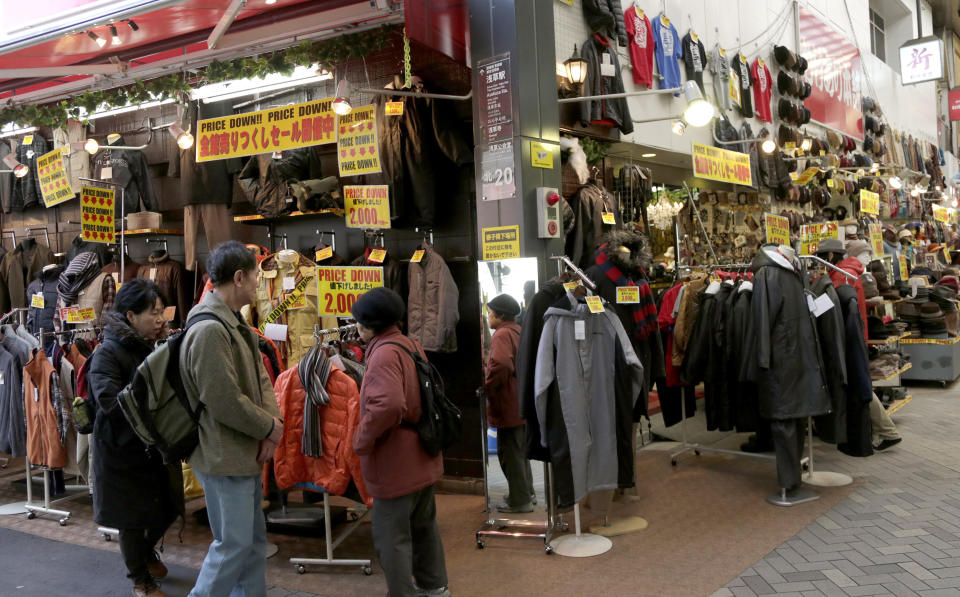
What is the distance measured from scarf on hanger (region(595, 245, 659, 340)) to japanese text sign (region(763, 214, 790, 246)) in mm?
2362

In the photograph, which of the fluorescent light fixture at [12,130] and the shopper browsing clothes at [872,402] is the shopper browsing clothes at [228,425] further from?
the fluorescent light fixture at [12,130]

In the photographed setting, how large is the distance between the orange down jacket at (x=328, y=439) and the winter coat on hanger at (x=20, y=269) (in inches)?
219

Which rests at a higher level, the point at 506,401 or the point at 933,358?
the point at 506,401

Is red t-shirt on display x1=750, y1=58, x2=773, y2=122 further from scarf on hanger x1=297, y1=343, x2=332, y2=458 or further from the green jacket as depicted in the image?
the green jacket

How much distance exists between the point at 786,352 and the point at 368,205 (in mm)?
3284

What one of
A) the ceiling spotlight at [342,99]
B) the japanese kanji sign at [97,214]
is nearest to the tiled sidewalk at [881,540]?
the ceiling spotlight at [342,99]

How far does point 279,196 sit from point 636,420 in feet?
11.4

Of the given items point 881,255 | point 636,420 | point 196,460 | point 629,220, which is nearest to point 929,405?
point 881,255

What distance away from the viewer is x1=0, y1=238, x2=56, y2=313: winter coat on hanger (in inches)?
328

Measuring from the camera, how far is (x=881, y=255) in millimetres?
10578

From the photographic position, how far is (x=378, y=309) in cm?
362

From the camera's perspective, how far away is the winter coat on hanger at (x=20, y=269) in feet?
27.3

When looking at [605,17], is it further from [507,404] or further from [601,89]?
[507,404]

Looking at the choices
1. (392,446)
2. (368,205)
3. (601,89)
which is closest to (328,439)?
(392,446)
